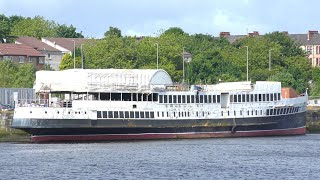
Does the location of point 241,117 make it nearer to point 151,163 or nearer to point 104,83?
point 104,83

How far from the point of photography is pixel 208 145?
11169 centimetres

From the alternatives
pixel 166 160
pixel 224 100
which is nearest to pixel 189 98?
pixel 224 100

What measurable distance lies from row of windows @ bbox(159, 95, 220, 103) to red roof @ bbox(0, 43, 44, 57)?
184 ft

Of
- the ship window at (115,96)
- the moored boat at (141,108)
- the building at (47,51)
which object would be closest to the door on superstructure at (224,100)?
the moored boat at (141,108)

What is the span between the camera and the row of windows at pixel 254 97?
12462 centimetres

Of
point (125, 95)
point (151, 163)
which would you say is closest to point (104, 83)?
point (125, 95)

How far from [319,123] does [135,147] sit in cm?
4343

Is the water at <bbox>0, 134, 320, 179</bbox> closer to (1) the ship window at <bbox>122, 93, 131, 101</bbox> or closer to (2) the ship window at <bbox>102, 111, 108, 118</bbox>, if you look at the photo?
(2) the ship window at <bbox>102, 111, 108, 118</bbox>

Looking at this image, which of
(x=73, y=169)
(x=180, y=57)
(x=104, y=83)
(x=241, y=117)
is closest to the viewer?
(x=73, y=169)

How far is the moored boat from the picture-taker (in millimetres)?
113188

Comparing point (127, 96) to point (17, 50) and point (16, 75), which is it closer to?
point (16, 75)

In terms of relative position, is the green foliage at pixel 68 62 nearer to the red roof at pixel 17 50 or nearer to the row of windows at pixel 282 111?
the red roof at pixel 17 50

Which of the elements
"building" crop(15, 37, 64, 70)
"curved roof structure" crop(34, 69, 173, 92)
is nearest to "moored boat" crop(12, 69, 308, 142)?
"curved roof structure" crop(34, 69, 173, 92)

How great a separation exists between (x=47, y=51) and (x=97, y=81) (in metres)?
75.4
